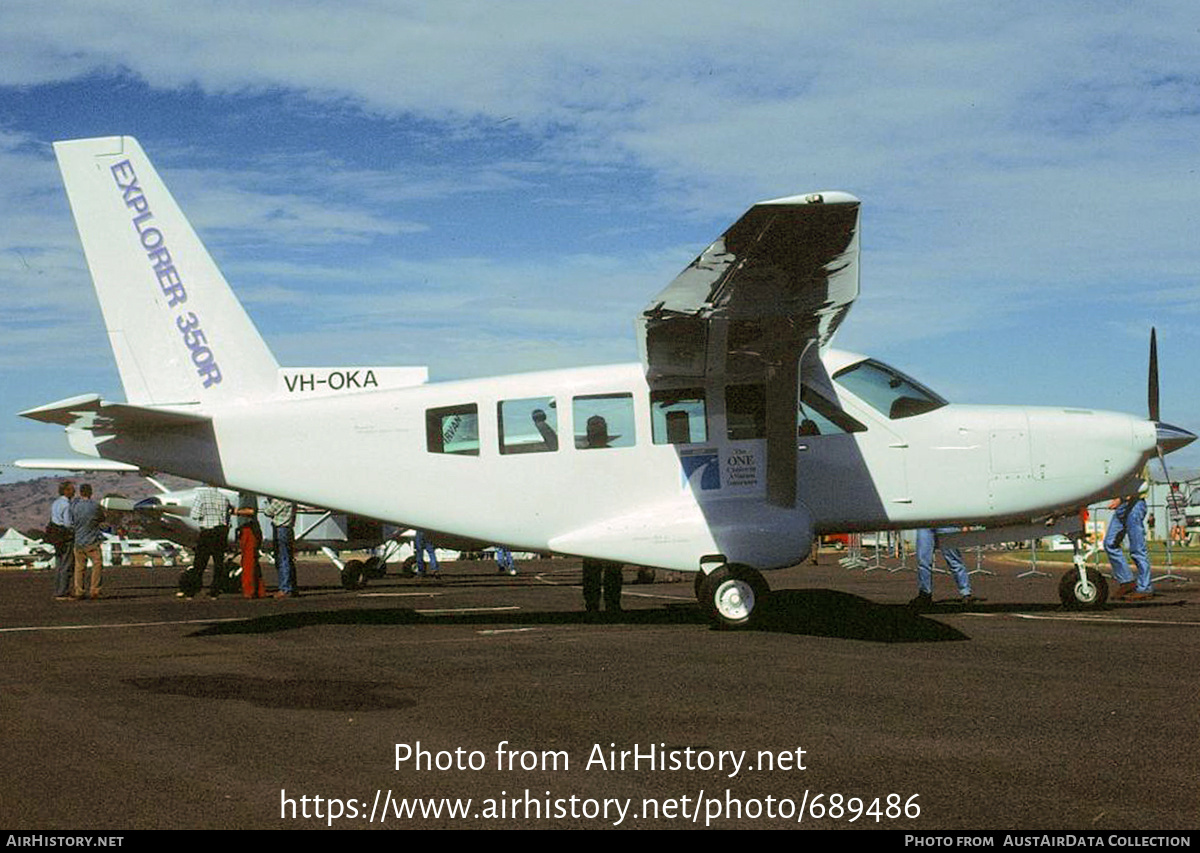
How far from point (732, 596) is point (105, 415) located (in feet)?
19.6

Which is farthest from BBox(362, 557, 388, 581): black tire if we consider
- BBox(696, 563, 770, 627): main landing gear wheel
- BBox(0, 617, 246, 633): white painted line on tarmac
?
BBox(696, 563, 770, 627): main landing gear wheel

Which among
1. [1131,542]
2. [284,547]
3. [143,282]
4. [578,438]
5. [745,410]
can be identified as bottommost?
[284,547]

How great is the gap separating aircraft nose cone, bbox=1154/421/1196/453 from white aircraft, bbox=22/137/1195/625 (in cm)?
2

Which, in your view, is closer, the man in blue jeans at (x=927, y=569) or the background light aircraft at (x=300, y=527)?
the man in blue jeans at (x=927, y=569)

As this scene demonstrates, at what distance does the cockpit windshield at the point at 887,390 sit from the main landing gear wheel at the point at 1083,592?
2910 millimetres

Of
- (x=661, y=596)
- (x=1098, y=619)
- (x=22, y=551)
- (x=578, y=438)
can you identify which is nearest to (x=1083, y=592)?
(x=1098, y=619)

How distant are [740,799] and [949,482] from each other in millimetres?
8229

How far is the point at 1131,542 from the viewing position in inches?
601

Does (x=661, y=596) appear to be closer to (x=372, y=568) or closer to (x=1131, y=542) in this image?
(x=1131, y=542)

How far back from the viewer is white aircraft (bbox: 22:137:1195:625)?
11.8 m

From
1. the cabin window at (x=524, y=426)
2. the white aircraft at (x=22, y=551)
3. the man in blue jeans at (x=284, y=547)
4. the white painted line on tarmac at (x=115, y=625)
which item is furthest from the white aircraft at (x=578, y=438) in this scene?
the white aircraft at (x=22, y=551)

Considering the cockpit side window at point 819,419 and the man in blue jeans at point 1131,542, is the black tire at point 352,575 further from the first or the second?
the man in blue jeans at point 1131,542

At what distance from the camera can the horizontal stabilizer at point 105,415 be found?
411 inches
